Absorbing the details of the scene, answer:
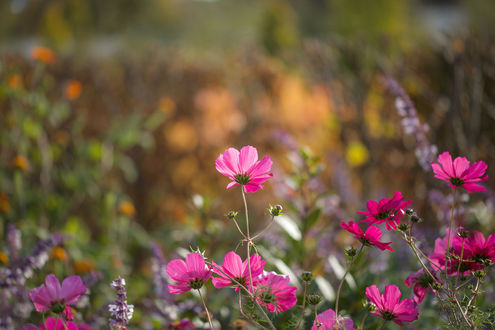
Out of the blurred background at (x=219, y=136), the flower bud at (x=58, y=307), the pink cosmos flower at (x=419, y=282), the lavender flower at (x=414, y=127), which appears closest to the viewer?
the flower bud at (x=58, y=307)

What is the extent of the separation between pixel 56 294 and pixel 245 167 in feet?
1.24

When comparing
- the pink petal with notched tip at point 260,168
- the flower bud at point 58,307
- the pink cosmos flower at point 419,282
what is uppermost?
the pink petal with notched tip at point 260,168

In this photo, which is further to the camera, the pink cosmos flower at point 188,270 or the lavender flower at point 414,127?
the lavender flower at point 414,127

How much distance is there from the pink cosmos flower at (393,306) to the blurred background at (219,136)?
48 centimetres

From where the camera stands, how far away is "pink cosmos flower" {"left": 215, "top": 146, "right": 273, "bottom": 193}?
30.1 inches

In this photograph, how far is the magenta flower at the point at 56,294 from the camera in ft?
2.31

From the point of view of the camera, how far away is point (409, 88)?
2.51 m

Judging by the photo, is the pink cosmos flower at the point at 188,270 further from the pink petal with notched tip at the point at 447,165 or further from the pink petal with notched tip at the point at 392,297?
the pink petal with notched tip at the point at 447,165

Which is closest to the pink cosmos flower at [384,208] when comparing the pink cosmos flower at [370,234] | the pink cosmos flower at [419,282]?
the pink cosmos flower at [370,234]

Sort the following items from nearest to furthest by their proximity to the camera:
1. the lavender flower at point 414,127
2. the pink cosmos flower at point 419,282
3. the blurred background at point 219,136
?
1. the pink cosmos flower at point 419,282
2. the lavender flower at point 414,127
3. the blurred background at point 219,136

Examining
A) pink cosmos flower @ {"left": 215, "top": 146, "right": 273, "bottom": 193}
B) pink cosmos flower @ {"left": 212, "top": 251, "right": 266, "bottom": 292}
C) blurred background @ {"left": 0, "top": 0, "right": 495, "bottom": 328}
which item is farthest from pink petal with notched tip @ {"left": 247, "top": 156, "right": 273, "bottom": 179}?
blurred background @ {"left": 0, "top": 0, "right": 495, "bottom": 328}

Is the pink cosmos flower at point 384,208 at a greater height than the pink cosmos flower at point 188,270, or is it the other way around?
the pink cosmos flower at point 384,208

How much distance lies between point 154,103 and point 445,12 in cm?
3054

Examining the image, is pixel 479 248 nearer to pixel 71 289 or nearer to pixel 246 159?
pixel 246 159
